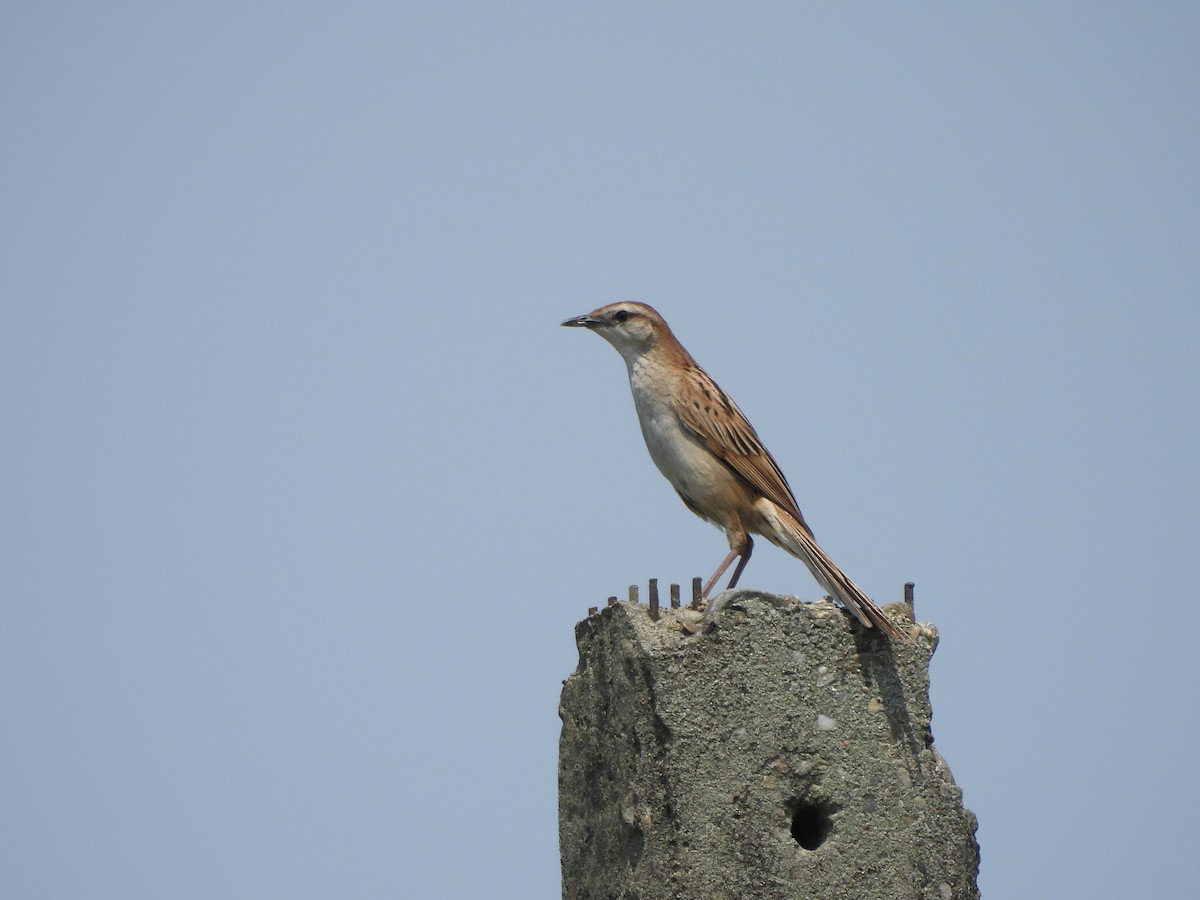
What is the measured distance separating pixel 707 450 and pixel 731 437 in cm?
16

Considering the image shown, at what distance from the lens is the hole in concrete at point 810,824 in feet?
24.9

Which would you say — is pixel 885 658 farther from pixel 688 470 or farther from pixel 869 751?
pixel 688 470

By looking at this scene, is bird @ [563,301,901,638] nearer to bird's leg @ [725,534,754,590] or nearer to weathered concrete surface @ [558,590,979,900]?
bird's leg @ [725,534,754,590]

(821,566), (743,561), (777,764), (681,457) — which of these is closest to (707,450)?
(681,457)

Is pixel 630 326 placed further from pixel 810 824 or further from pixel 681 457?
pixel 810 824

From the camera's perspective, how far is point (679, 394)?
9.81 m

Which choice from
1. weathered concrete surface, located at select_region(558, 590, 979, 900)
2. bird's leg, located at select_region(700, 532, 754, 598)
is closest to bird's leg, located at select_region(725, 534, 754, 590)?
Answer: bird's leg, located at select_region(700, 532, 754, 598)

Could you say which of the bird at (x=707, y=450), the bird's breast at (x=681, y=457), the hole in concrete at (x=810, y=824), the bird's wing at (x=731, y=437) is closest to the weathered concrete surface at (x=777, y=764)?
the hole in concrete at (x=810, y=824)

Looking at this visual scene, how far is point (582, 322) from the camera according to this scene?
412 inches

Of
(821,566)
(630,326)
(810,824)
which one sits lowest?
(810,824)

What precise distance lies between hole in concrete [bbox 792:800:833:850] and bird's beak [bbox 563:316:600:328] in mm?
3861

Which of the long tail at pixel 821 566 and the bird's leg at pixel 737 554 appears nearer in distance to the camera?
the long tail at pixel 821 566

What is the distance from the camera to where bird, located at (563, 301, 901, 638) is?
9.34 meters

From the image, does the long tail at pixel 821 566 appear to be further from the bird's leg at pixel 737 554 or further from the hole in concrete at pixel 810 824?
the hole in concrete at pixel 810 824
